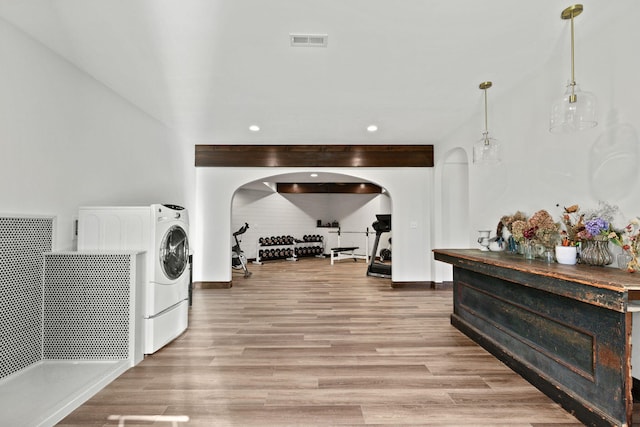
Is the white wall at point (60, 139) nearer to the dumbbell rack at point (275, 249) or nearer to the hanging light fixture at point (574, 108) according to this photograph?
A: the hanging light fixture at point (574, 108)

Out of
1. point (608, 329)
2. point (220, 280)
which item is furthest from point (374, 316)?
point (220, 280)

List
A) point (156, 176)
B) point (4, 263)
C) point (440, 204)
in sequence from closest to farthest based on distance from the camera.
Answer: point (4, 263) < point (156, 176) < point (440, 204)

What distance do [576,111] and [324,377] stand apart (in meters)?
2.72

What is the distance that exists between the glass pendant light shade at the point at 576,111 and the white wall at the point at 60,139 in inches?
161

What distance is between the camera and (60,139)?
9.20ft

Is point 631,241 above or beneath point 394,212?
beneath

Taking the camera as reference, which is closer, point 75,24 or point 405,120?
point 75,24

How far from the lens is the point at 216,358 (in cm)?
285

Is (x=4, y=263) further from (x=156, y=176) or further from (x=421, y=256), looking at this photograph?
(x=421, y=256)

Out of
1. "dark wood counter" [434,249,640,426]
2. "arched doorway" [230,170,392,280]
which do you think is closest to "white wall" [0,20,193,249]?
"dark wood counter" [434,249,640,426]

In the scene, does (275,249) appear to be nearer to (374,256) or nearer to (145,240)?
(374,256)

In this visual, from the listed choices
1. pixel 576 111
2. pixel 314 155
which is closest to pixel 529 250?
pixel 576 111

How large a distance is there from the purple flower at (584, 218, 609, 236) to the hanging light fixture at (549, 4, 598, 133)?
0.67m

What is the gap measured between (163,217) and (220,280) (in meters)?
3.08
